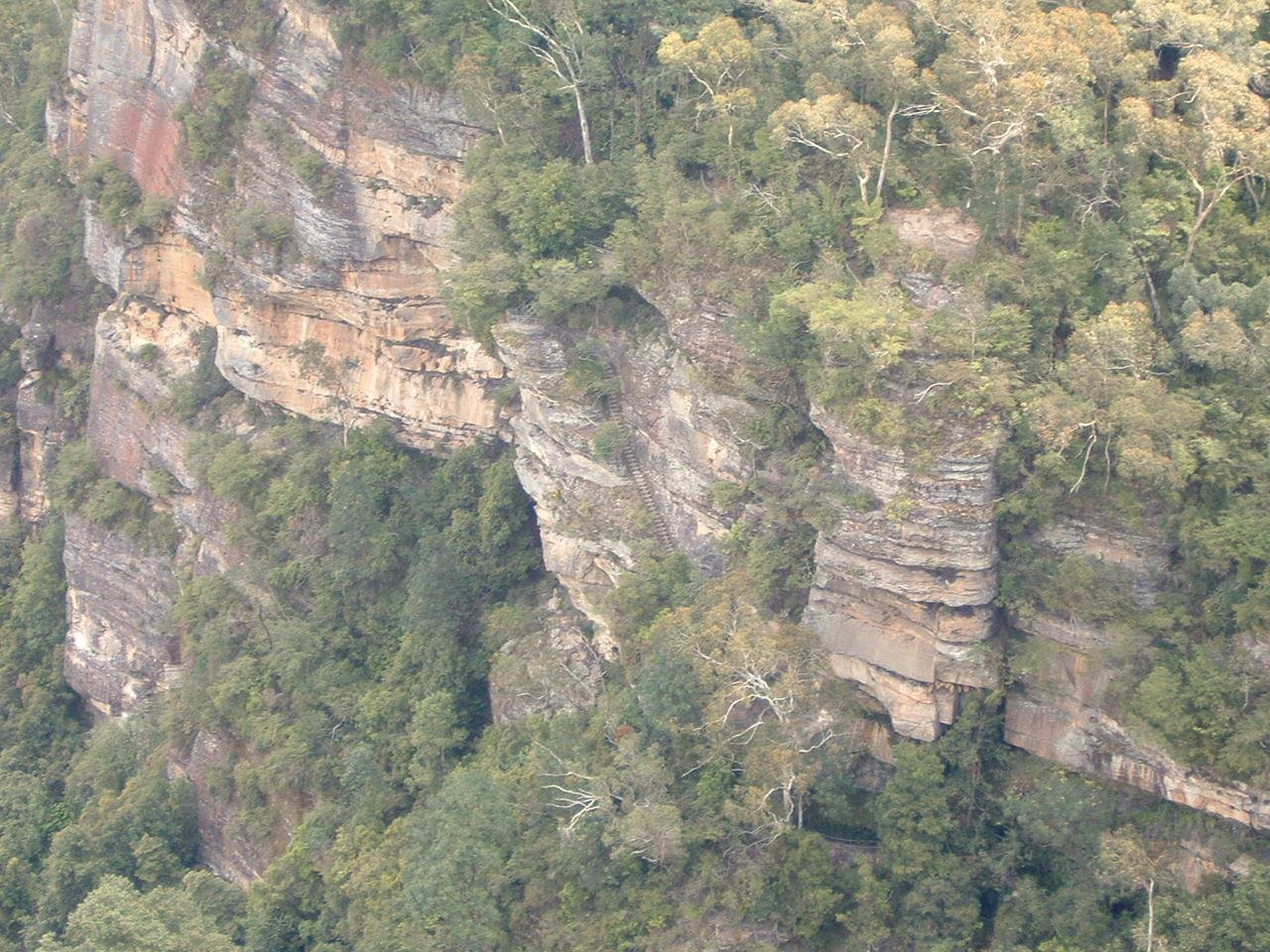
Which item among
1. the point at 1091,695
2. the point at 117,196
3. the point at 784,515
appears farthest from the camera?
the point at 117,196

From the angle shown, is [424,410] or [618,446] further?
[424,410]

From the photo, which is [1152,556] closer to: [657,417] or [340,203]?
[657,417]

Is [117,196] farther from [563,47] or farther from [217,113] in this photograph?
[563,47]

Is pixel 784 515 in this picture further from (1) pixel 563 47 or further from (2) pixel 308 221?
(2) pixel 308 221

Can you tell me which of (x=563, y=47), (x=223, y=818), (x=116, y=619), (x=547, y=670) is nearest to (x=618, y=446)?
(x=547, y=670)

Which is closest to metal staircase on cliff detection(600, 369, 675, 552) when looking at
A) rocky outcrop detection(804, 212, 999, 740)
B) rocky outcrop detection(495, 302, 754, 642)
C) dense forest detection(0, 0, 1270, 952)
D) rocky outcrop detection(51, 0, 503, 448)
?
rocky outcrop detection(495, 302, 754, 642)

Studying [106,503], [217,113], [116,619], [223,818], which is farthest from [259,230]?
[223,818]

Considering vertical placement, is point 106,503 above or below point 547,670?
above

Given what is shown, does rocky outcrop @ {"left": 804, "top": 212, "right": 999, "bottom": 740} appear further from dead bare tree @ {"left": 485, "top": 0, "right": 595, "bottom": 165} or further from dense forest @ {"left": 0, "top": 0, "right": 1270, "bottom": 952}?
dead bare tree @ {"left": 485, "top": 0, "right": 595, "bottom": 165}

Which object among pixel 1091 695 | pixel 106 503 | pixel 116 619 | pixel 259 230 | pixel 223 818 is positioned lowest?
pixel 223 818

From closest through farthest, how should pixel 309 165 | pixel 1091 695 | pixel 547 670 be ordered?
pixel 1091 695, pixel 547 670, pixel 309 165
